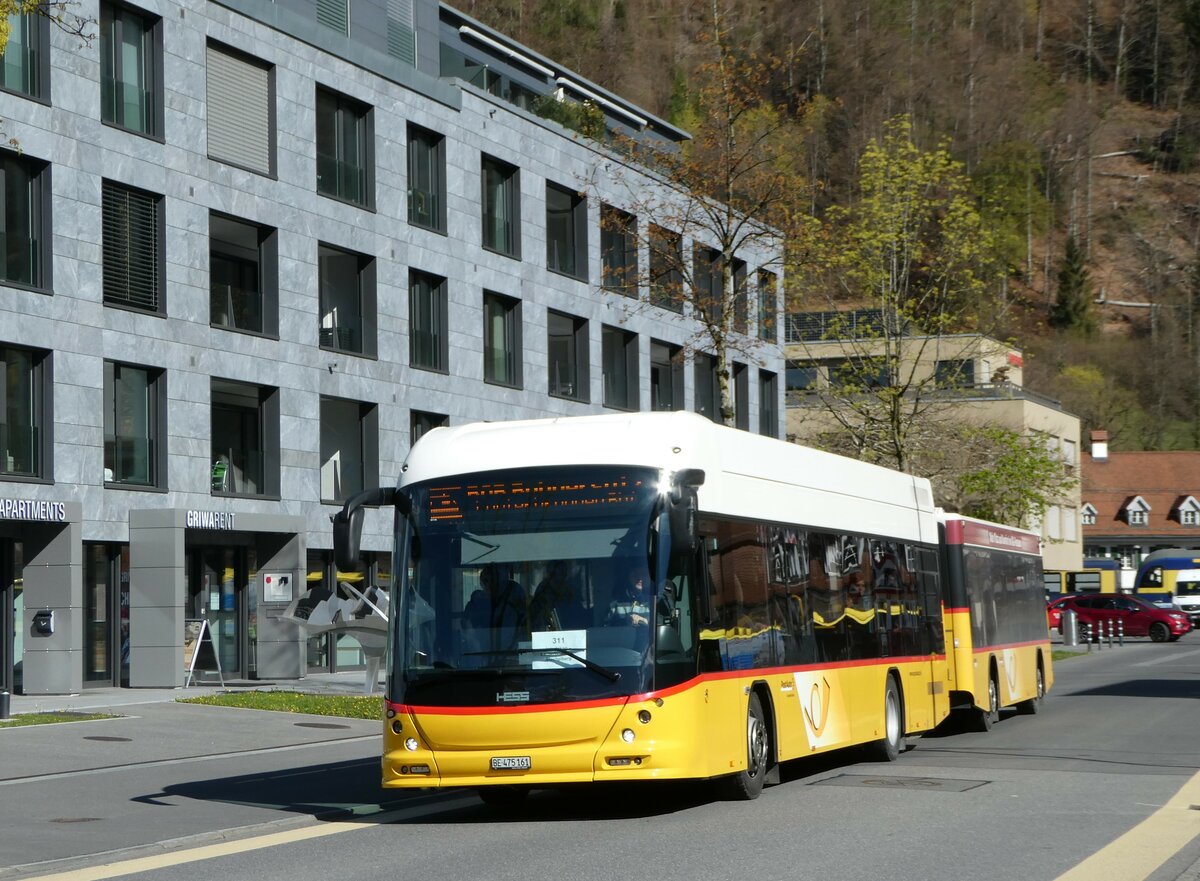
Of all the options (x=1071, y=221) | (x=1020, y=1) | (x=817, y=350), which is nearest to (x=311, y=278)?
(x=817, y=350)

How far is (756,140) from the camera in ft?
105

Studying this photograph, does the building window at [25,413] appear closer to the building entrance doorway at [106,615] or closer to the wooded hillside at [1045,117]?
the building entrance doorway at [106,615]

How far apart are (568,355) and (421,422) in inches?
282

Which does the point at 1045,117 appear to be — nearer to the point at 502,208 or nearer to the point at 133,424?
the point at 502,208

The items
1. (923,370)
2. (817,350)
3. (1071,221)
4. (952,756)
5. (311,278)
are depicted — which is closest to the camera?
(952,756)

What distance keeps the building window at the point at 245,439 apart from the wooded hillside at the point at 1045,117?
251 ft

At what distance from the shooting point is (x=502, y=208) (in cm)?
4506

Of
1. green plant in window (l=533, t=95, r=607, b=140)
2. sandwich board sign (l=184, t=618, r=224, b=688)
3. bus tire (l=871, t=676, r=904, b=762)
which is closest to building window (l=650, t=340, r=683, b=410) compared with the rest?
green plant in window (l=533, t=95, r=607, b=140)

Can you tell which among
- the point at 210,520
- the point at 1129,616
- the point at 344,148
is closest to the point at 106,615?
the point at 210,520

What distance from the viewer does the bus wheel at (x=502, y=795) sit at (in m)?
14.5

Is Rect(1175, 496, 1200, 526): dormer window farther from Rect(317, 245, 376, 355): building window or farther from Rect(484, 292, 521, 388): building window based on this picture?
Rect(317, 245, 376, 355): building window

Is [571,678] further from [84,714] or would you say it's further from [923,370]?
[923,370]

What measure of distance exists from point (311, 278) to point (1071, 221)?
122561 millimetres

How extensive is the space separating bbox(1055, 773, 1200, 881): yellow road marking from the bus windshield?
11.3 feet
